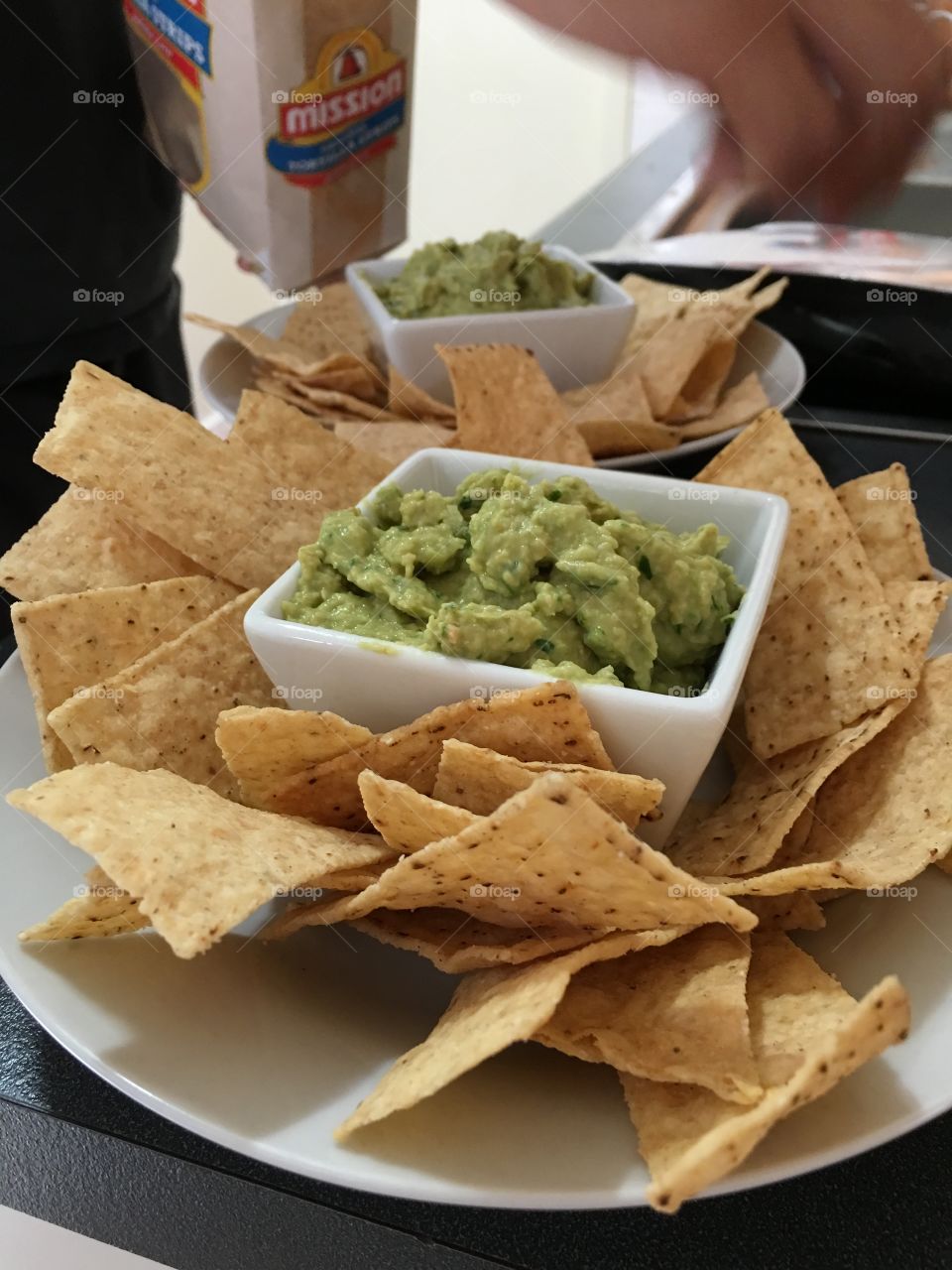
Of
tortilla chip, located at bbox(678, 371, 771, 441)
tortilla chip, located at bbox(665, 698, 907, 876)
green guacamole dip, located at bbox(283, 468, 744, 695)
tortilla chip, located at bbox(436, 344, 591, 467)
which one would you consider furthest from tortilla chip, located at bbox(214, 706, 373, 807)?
tortilla chip, located at bbox(678, 371, 771, 441)

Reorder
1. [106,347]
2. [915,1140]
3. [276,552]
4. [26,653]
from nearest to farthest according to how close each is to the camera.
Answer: [915,1140] < [26,653] < [276,552] < [106,347]

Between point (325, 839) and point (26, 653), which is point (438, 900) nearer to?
point (325, 839)

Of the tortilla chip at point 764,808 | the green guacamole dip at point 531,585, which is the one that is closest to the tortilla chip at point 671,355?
the green guacamole dip at point 531,585


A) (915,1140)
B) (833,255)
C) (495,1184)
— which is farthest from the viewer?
(833,255)

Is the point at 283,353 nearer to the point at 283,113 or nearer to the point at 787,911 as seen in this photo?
the point at 283,113

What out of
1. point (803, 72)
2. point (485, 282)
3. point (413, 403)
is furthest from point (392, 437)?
point (803, 72)

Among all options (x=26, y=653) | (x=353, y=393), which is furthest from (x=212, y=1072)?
(x=353, y=393)

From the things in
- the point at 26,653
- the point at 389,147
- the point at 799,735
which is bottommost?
the point at 799,735

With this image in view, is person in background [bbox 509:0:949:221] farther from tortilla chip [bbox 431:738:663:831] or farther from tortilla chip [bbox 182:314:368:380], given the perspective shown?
tortilla chip [bbox 431:738:663:831]
